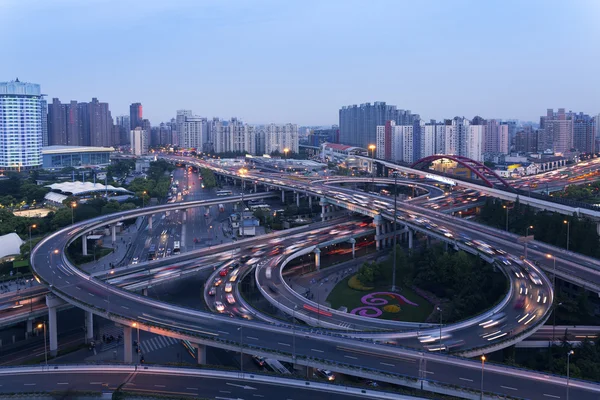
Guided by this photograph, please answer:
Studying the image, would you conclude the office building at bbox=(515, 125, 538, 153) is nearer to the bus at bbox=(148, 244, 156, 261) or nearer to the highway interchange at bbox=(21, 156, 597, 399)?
the bus at bbox=(148, 244, 156, 261)

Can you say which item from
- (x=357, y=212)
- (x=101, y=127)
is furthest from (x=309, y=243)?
(x=101, y=127)

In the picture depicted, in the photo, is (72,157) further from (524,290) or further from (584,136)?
(584,136)

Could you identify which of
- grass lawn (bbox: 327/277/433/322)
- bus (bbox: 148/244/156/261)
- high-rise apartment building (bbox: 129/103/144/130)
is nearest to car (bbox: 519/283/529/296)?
grass lawn (bbox: 327/277/433/322)

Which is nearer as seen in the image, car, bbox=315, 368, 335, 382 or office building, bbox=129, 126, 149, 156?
car, bbox=315, 368, 335, 382

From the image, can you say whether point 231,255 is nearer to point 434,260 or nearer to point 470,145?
point 434,260

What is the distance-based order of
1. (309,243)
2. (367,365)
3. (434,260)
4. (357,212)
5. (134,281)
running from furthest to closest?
1. (357,212)
2. (309,243)
3. (434,260)
4. (134,281)
5. (367,365)

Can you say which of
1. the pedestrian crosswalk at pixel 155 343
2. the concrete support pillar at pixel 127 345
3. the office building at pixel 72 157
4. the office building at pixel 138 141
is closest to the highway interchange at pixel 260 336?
the concrete support pillar at pixel 127 345
